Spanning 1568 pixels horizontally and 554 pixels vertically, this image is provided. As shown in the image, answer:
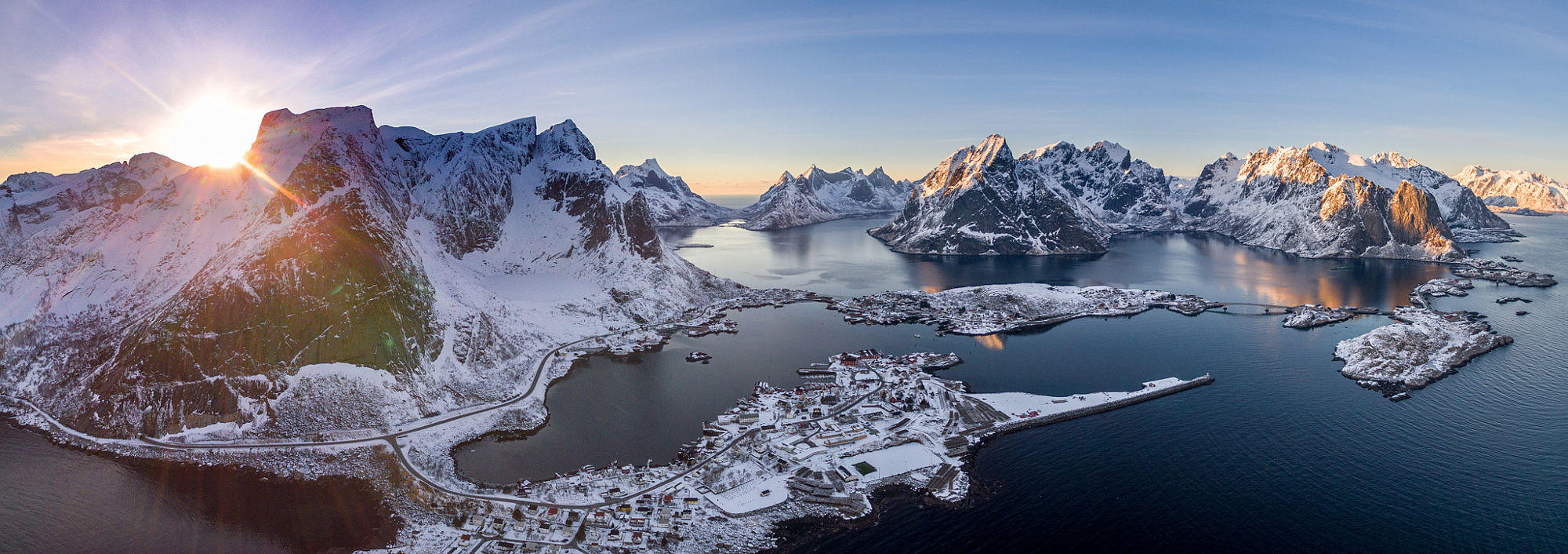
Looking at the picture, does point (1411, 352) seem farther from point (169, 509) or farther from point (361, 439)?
point (169, 509)

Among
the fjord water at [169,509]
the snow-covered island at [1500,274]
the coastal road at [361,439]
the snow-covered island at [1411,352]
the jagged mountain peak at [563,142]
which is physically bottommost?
the fjord water at [169,509]

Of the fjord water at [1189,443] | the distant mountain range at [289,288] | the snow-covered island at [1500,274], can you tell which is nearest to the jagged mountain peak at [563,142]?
the distant mountain range at [289,288]

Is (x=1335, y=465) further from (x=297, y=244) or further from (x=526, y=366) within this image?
(x=297, y=244)

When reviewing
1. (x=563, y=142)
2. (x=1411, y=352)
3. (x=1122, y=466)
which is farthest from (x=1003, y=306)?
(x=563, y=142)

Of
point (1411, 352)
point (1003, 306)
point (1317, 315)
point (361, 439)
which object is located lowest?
point (361, 439)

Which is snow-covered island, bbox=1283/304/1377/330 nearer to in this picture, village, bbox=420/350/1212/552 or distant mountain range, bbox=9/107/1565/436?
village, bbox=420/350/1212/552

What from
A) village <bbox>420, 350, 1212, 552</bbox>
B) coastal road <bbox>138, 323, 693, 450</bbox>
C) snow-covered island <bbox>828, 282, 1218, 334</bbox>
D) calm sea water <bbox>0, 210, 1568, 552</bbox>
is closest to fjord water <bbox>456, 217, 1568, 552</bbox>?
calm sea water <bbox>0, 210, 1568, 552</bbox>

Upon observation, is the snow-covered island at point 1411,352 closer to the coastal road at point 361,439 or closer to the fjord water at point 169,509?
the coastal road at point 361,439
